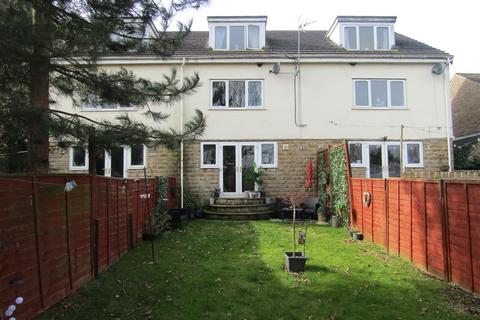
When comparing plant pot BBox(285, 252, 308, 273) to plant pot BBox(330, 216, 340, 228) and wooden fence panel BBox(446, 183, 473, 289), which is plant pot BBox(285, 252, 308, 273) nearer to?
wooden fence panel BBox(446, 183, 473, 289)

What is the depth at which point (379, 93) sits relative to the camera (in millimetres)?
17094

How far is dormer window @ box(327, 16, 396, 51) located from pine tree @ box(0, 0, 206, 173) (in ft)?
43.5

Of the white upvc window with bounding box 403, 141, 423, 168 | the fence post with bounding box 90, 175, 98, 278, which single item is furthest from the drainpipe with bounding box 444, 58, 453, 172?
the fence post with bounding box 90, 175, 98, 278

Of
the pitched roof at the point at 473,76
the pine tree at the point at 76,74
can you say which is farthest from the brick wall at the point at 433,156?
the pitched roof at the point at 473,76

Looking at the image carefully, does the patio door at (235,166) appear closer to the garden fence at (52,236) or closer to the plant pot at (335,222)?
the plant pot at (335,222)

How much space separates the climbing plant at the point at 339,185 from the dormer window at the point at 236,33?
6950 millimetres

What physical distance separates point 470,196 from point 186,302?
4.30m

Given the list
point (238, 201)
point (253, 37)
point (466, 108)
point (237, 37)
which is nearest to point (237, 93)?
point (237, 37)

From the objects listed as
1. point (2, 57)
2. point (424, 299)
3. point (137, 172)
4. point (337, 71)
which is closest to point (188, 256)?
point (424, 299)

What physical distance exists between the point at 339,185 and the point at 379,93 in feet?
20.4

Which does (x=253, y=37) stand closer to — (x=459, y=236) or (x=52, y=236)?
(x=459, y=236)

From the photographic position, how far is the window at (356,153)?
16.8 m

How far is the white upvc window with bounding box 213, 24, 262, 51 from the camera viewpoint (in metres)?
17.9

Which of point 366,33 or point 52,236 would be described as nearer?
point 52,236
